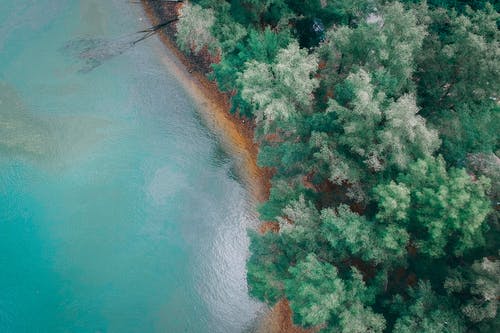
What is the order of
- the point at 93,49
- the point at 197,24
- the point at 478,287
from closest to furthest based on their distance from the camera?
the point at 478,287 → the point at 197,24 → the point at 93,49

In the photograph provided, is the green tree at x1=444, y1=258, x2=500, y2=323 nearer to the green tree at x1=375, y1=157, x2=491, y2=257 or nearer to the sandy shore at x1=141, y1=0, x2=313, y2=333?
the green tree at x1=375, y1=157, x2=491, y2=257

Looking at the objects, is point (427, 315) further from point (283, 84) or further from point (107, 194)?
point (107, 194)

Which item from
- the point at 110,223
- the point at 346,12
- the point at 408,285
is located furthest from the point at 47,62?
the point at 408,285

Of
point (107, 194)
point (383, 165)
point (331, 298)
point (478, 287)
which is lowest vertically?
point (107, 194)

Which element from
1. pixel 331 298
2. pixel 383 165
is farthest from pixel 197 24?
pixel 331 298

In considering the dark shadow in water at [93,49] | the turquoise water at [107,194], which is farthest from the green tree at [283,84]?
the dark shadow in water at [93,49]

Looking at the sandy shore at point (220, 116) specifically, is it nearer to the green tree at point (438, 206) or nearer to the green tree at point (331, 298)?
the green tree at point (331, 298)
